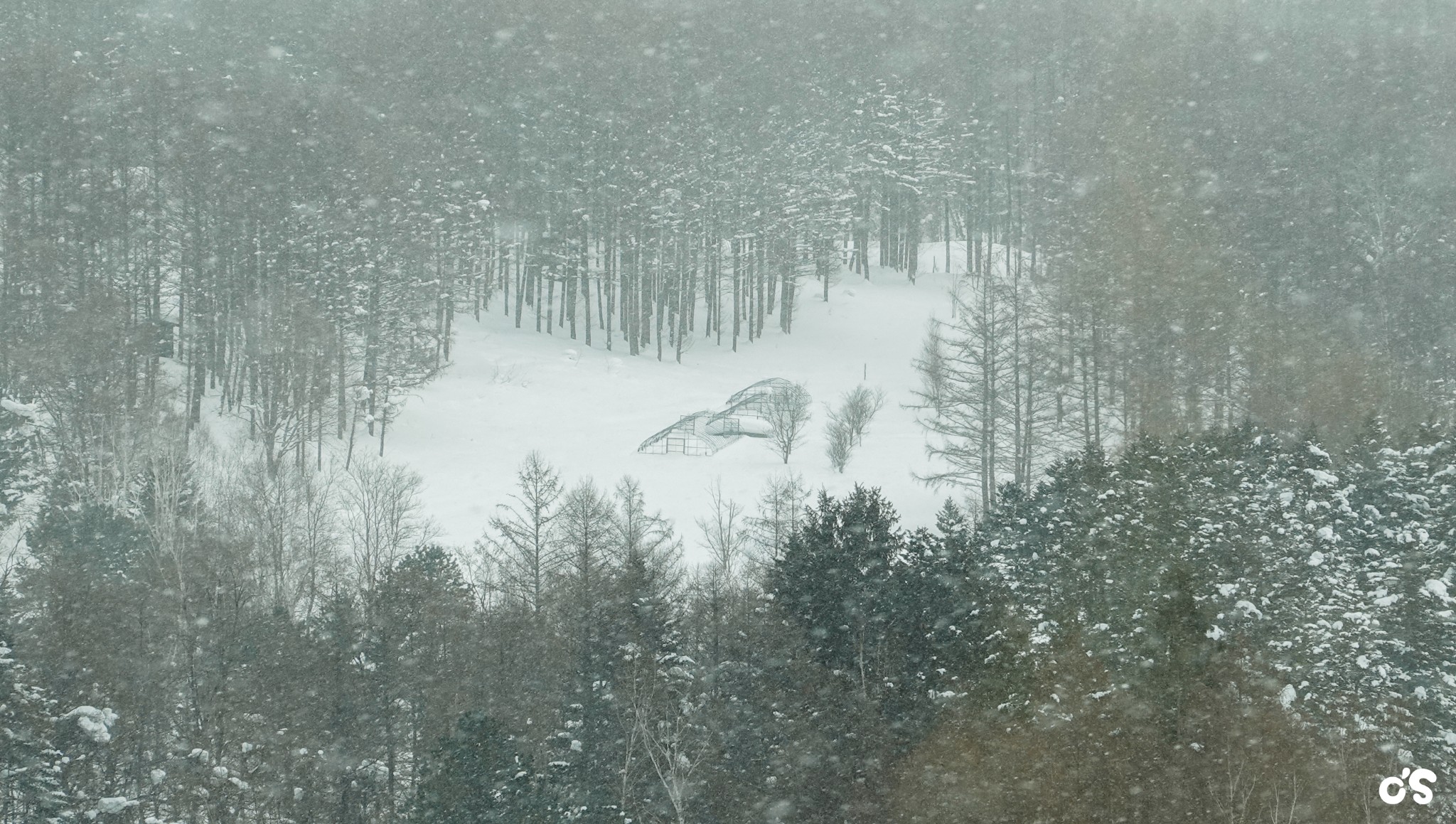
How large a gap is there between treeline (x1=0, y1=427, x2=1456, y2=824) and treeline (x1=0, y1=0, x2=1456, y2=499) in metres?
8.47

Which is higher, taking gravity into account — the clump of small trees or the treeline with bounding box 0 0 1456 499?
the treeline with bounding box 0 0 1456 499

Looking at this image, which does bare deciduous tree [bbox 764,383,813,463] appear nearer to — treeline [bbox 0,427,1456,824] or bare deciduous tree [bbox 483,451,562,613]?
bare deciduous tree [bbox 483,451,562,613]

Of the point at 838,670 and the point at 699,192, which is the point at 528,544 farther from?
the point at 699,192

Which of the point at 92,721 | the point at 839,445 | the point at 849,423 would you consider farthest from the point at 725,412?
the point at 92,721

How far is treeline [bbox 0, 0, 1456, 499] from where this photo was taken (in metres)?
38.7

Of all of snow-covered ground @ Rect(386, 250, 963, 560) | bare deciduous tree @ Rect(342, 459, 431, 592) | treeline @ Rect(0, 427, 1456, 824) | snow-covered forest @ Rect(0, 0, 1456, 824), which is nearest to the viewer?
treeline @ Rect(0, 427, 1456, 824)

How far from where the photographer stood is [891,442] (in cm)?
4256

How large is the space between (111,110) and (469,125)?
1700 cm

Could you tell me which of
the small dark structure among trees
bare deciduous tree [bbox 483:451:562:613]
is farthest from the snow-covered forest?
the small dark structure among trees

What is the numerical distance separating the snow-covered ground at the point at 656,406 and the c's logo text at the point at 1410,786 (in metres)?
17.1

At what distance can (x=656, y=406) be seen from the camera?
48562mm

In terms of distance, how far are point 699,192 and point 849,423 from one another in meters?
21.3

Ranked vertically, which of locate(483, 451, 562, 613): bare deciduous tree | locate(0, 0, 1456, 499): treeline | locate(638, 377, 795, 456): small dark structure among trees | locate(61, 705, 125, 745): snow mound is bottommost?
locate(61, 705, 125, 745): snow mound

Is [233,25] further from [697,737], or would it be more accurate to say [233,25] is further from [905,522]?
[697,737]
